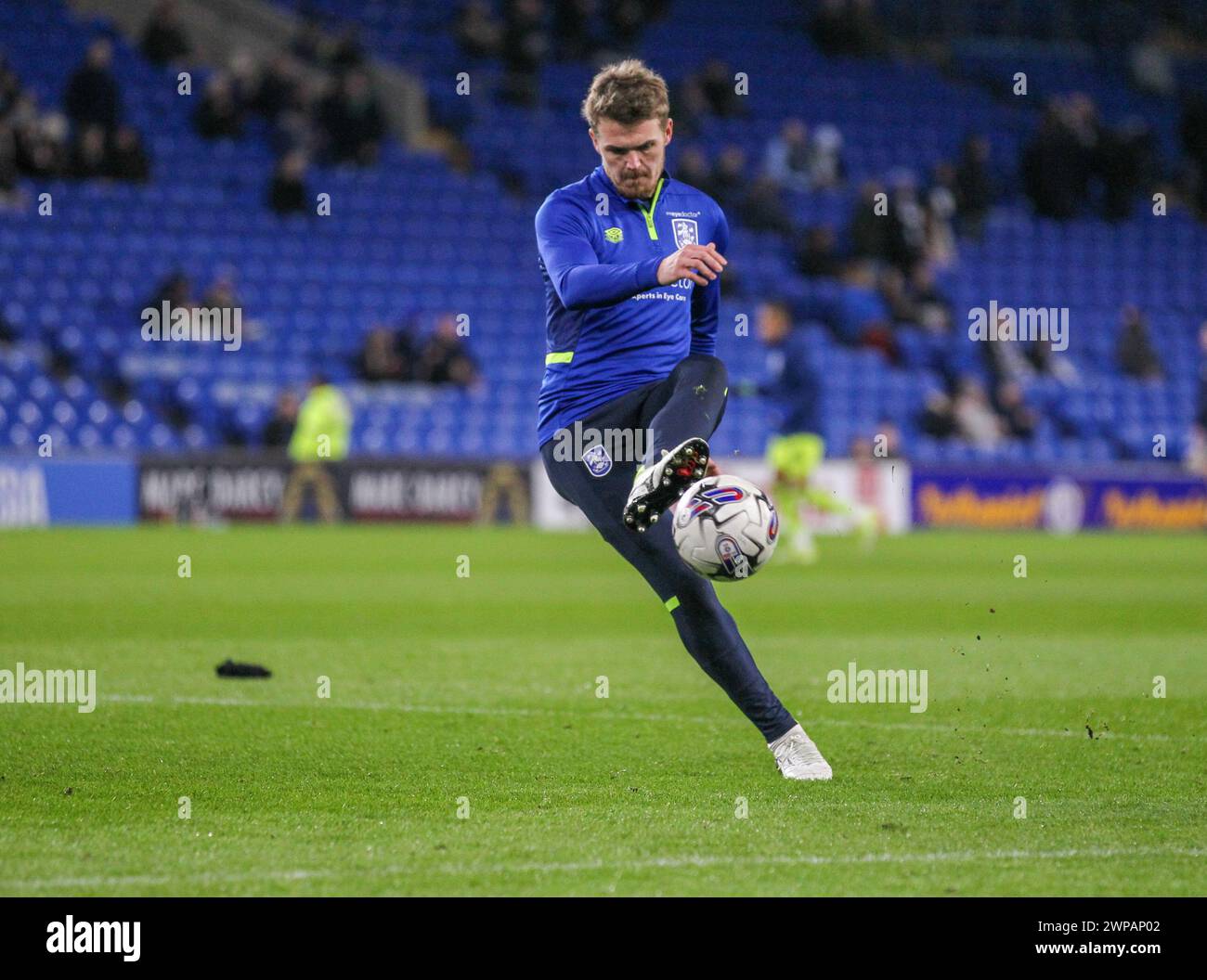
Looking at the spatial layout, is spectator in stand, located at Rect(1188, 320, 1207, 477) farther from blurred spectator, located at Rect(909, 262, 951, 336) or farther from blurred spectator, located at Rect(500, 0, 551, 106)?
blurred spectator, located at Rect(500, 0, 551, 106)

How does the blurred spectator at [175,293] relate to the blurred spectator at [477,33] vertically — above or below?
below

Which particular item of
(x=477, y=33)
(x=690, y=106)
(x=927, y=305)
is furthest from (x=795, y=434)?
(x=477, y=33)

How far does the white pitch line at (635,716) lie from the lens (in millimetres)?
7727

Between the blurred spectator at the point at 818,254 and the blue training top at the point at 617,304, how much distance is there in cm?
2144

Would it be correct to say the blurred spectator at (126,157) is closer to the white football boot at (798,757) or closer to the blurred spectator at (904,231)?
the blurred spectator at (904,231)

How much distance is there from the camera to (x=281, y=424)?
82.1ft

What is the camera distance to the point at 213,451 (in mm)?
24594

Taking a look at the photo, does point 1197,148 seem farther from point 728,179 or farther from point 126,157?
point 126,157

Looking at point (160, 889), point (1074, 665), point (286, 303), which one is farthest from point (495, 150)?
point (160, 889)

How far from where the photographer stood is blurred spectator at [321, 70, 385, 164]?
27719mm

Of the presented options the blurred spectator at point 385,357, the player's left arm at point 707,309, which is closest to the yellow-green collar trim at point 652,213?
the player's left arm at point 707,309

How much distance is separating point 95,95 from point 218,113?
219 cm

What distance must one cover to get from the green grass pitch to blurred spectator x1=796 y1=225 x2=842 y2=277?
507 inches

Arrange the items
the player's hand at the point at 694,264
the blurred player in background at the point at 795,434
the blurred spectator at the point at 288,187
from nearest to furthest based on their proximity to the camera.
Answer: the player's hand at the point at 694,264
the blurred player in background at the point at 795,434
the blurred spectator at the point at 288,187
